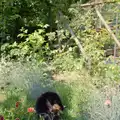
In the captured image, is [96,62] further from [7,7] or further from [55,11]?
[7,7]

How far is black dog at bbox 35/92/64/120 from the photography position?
3.71m

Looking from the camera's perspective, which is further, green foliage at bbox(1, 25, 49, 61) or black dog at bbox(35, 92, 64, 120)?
green foliage at bbox(1, 25, 49, 61)

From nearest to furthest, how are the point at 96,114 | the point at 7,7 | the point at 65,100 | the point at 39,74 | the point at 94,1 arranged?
the point at 96,114
the point at 65,100
the point at 39,74
the point at 94,1
the point at 7,7

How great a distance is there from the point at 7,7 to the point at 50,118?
187 inches

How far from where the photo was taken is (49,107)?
3.84m

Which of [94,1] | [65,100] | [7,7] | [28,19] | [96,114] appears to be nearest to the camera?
[96,114]

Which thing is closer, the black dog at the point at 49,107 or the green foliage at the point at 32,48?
the black dog at the point at 49,107

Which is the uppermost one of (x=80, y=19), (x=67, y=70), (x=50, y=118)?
(x=80, y=19)

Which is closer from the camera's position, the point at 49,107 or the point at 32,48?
the point at 49,107

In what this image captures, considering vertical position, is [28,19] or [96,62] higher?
[28,19]

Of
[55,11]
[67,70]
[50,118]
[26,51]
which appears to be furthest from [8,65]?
[50,118]

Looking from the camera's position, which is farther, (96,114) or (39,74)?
(39,74)

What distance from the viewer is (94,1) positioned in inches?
265

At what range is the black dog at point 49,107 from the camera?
371 centimetres
